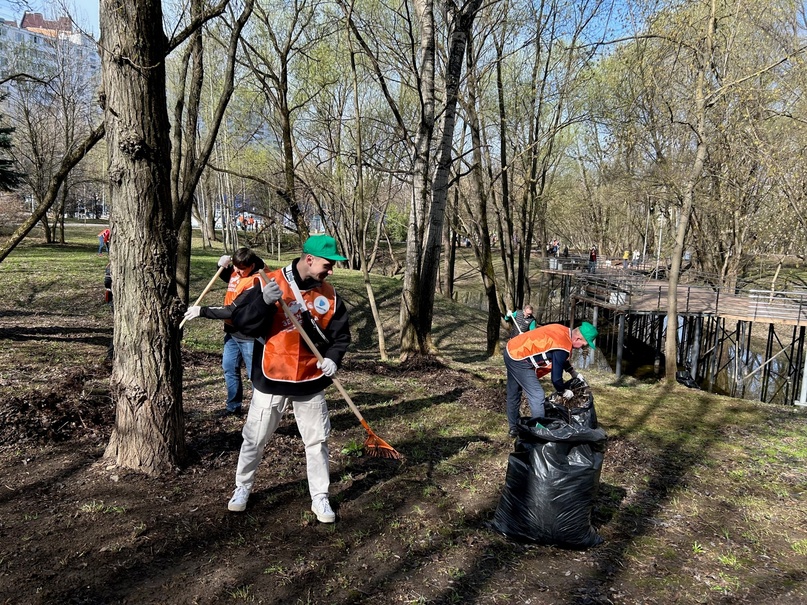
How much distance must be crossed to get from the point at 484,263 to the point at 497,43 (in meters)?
5.24

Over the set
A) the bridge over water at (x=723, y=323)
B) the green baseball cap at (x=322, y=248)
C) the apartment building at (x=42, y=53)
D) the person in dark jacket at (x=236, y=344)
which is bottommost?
the bridge over water at (x=723, y=323)

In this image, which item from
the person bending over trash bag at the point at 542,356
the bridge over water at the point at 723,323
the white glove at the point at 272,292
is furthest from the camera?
the bridge over water at the point at 723,323

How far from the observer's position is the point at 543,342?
4.82 metres

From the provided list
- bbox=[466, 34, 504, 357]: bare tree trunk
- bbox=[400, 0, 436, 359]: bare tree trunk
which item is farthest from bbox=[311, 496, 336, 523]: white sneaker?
bbox=[466, 34, 504, 357]: bare tree trunk

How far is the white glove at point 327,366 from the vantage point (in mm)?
3291

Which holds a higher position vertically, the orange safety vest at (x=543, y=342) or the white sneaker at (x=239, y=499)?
the orange safety vest at (x=543, y=342)

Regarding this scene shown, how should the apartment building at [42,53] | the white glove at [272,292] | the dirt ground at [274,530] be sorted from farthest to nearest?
1. the apartment building at [42,53]
2. the white glove at [272,292]
3. the dirt ground at [274,530]

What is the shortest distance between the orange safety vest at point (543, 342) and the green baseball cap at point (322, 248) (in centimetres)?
229

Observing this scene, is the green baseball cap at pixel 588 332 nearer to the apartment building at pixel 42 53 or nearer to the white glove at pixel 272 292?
the white glove at pixel 272 292

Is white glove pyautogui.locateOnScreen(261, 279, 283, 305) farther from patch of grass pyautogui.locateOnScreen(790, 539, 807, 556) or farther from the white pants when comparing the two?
patch of grass pyautogui.locateOnScreen(790, 539, 807, 556)

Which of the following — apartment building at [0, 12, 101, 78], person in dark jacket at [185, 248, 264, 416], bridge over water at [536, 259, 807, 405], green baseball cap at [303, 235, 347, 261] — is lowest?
bridge over water at [536, 259, 807, 405]

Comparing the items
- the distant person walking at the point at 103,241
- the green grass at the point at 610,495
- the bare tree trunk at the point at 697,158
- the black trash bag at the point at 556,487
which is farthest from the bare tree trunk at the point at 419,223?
the distant person walking at the point at 103,241

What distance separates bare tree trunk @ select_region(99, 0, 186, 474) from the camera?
3.52 m

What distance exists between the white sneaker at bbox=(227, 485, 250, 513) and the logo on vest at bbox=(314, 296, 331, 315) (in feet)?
4.01
